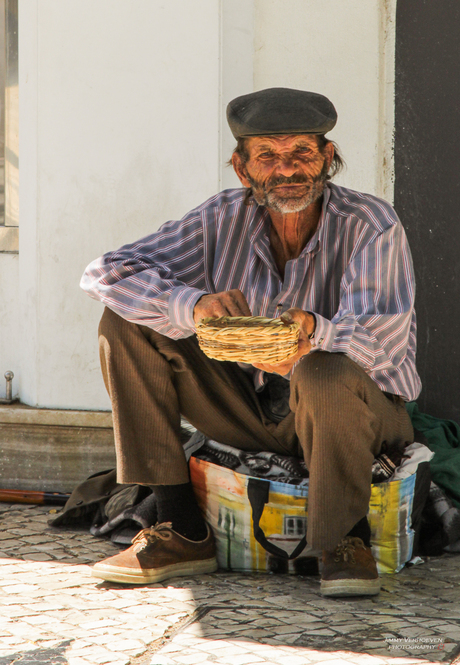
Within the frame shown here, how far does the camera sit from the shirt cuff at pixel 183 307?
263 centimetres

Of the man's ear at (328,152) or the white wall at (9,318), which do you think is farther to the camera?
the white wall at (9,318)

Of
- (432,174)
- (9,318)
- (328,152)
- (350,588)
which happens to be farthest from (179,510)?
(432,174)

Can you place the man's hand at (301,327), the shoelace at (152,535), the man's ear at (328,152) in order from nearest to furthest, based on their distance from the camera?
the man's hand at (301,327) → the shoelace at (152,535) → the man's ear at (328,152)

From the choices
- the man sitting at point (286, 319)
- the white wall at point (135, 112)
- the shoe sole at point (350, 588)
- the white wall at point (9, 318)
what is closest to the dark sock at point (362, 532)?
the man sitting at point (286, 319)

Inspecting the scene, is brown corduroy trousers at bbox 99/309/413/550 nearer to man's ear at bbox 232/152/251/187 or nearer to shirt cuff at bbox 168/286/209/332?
shirt cuff at bbox 168/286/209/332

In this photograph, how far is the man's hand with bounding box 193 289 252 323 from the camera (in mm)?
2566

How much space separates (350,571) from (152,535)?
2.17 ft

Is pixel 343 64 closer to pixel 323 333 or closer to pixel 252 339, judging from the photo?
pixel 323 333

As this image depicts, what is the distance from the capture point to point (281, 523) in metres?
2.70

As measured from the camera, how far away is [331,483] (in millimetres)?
2445

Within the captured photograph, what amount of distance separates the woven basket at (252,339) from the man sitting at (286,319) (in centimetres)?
12

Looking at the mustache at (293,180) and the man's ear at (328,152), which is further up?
the man's ear at (328,152)

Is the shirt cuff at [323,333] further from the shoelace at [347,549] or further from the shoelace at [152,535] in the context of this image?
the shoelace at [152,535]

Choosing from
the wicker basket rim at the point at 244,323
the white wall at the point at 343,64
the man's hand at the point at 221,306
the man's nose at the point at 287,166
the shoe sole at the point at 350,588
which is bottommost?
the shoe sole at the point at 350,588
